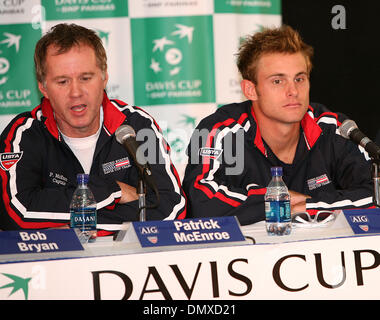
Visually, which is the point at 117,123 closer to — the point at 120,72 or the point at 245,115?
the point at 245,115

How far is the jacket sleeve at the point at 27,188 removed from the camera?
2.31 meters

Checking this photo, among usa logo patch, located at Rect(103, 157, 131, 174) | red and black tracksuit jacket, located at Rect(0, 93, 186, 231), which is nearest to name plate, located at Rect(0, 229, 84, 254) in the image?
red and black tracksuit jacket, located at Rect(0, 93, 186, 231)

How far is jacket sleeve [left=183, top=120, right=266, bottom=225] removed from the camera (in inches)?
94.7

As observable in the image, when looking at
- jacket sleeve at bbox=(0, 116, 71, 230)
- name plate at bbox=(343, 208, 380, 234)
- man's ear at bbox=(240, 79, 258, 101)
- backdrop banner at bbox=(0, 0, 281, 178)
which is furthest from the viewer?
backdrop banner at bbox=(0, 0, 281, 178)

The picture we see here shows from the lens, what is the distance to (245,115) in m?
2.93

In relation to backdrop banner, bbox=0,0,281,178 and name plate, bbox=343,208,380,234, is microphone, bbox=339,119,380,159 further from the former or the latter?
backdrop banner, bbox=0,0,281,178

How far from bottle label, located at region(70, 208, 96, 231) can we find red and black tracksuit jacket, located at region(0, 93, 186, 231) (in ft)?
0.52

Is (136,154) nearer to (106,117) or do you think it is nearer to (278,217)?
(278,217)

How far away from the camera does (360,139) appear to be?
213 cm

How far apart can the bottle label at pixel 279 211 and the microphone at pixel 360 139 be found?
36cm

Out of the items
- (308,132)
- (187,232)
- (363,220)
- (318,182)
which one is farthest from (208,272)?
(308,132)

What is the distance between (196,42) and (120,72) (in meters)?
0.52

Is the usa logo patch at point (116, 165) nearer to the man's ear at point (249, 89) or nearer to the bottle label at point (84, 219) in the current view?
the bottle label at point (84, 219)

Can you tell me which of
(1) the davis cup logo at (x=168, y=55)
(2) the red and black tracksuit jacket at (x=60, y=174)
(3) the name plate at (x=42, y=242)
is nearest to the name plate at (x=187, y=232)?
(3) the name plate at (x=42, y=242)
